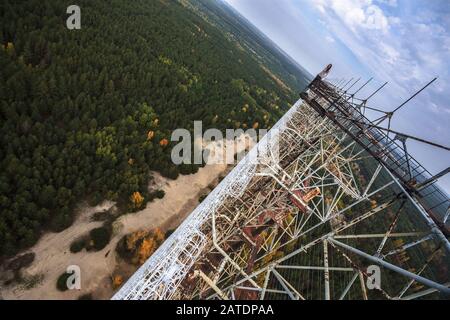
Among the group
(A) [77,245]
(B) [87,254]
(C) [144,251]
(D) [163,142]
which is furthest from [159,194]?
(A) [77,245]

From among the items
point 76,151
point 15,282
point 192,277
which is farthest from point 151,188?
point 192,277

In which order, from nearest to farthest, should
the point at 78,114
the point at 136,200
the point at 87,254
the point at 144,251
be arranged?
1. the point at 87,254
2. the point at 144,251
3. the point at 136,200
4. the point at 78,114

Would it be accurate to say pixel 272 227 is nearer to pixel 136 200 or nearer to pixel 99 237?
pixel 99 237

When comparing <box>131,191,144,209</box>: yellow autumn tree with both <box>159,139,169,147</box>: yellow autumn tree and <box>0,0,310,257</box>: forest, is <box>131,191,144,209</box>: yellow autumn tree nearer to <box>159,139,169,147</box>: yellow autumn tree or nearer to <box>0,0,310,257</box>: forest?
<box>0,0,310,257</box>: forest

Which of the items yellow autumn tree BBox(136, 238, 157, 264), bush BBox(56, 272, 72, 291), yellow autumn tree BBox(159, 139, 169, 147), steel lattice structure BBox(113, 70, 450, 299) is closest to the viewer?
steel lattice structure BBox(113, 70, 450, 299)

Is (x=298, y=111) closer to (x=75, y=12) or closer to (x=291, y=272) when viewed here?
(x=291, y=272)

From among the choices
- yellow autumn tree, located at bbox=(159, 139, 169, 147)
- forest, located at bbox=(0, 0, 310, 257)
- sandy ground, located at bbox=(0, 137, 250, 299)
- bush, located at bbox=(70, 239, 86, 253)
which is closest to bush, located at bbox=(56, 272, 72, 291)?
sandy ground, located at bbox=(0, 137, 250, 299)

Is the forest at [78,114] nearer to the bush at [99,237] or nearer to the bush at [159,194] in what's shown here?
the bush at [159,194]

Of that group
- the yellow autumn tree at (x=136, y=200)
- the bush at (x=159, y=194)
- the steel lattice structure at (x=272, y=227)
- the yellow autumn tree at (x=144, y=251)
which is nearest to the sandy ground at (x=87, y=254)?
the bush at (x=159, y=194)
